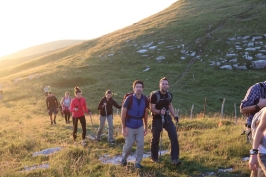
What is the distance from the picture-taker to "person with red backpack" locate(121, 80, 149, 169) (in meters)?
8.27

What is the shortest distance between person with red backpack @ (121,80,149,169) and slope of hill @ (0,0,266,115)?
69.2 feet

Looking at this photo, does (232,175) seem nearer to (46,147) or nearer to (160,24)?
(46,147)

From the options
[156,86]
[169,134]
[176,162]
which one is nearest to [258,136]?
[176,162]

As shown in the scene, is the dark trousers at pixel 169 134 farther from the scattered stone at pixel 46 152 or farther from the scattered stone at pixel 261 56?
the scattered stone at pixel 261 56

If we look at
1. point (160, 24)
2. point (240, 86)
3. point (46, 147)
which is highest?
point (160, 24)

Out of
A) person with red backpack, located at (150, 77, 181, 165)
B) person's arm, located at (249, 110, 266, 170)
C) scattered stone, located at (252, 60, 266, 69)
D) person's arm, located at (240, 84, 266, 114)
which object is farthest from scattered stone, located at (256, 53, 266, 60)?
person's arm, located at (249, 110, 266, 170)

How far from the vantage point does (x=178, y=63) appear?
4866cm

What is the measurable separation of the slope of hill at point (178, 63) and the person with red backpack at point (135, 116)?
21095 millimetres

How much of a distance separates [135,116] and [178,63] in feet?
136

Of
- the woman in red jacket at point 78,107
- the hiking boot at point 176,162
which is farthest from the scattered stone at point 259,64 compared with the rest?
the hiking boot at point 176,162

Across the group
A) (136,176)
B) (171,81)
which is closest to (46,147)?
(136,176)

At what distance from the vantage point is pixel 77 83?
4353 centimetres

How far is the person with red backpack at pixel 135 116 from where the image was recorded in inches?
326

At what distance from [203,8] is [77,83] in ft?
177
